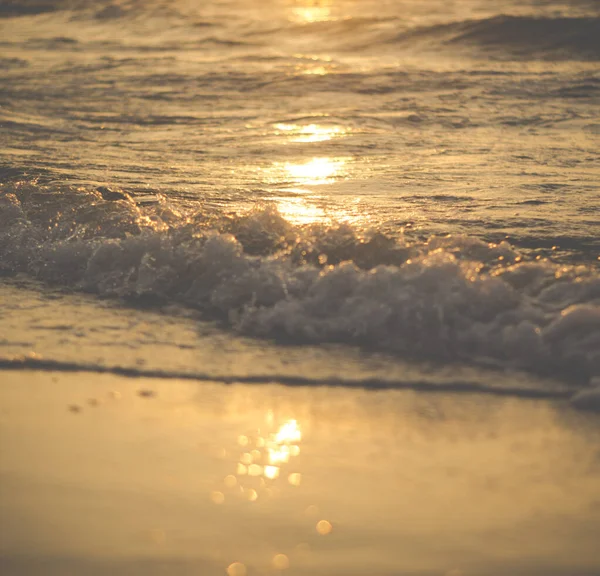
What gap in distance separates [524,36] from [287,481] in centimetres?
1120

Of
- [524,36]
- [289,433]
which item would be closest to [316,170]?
[289,433]

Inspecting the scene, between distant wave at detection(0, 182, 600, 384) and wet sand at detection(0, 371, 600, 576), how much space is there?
44 centimetres

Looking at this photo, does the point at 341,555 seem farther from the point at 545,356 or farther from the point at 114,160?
the point at 114,160

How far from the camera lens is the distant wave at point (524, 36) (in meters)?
12.2

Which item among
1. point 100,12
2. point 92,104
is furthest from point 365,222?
point 100,12

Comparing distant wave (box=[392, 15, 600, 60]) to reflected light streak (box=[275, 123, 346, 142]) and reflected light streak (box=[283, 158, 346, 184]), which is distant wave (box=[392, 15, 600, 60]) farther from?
reflected light streak (box=[283, 158, 346, 184])

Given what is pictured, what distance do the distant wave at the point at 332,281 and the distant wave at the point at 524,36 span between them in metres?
8.13

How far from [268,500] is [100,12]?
52.2 ft

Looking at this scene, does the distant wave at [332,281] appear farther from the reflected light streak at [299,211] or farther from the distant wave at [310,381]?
the reflected light streak at [299,211]

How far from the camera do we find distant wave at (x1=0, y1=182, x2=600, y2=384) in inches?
Answer: 147

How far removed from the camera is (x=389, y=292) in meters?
4.03

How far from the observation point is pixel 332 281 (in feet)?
13.7

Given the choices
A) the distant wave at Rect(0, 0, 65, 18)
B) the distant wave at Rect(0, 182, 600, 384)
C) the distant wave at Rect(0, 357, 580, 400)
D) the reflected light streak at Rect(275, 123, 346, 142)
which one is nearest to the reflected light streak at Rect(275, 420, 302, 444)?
the distant wave at Rect(0, 357, 580, 400)

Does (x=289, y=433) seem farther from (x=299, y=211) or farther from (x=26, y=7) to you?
(x=26, y=7)
